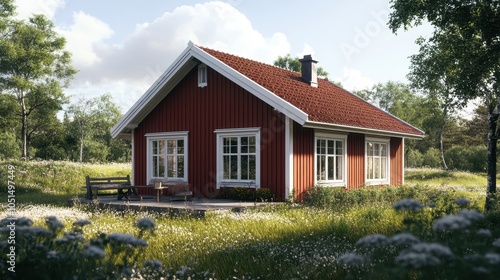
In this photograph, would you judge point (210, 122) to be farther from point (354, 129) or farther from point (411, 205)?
point (411, 205)

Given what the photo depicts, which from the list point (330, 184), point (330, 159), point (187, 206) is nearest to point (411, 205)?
point (187, 206)

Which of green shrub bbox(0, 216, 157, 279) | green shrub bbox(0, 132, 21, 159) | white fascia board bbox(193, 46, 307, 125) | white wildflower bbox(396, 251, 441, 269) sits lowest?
green shrub bbox(0, 216, 157, 279)

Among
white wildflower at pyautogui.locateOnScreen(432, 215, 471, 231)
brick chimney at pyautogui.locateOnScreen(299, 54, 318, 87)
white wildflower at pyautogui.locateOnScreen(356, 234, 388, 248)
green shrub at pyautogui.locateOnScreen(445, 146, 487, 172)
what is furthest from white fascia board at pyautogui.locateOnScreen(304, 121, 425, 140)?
green shrub at pyautogui.locateOnScreen(445, 146, 487, 172)

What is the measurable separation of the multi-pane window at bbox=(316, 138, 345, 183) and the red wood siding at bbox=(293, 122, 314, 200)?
1.80ft

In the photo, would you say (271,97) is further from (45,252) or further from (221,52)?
(45,252)

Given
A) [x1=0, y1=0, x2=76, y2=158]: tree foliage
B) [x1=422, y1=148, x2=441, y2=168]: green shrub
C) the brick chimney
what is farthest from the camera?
[x1=422, y1=148, x2=441, y2=168]: green shrub

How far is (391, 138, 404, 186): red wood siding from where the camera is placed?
21984 mm

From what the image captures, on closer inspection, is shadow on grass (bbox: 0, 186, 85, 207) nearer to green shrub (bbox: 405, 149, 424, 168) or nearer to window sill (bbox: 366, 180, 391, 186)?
window sill (bbox: 366, 180, 391, 186)

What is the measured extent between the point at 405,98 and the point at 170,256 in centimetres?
6540

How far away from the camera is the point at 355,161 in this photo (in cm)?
1878

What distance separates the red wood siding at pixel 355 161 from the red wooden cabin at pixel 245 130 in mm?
41

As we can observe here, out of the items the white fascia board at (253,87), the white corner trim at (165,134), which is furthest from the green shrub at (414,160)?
the white fascia board at (253,87)

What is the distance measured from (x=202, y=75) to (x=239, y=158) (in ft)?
11.5

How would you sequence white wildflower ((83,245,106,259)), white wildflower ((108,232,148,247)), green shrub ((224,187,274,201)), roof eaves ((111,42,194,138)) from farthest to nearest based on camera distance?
roof eaves ((111,42,194,138)) → green shrub ((224,187,274,201)) → white wildflower ((108,232,148,247)) → white wildflower ((83,245,106,259))
